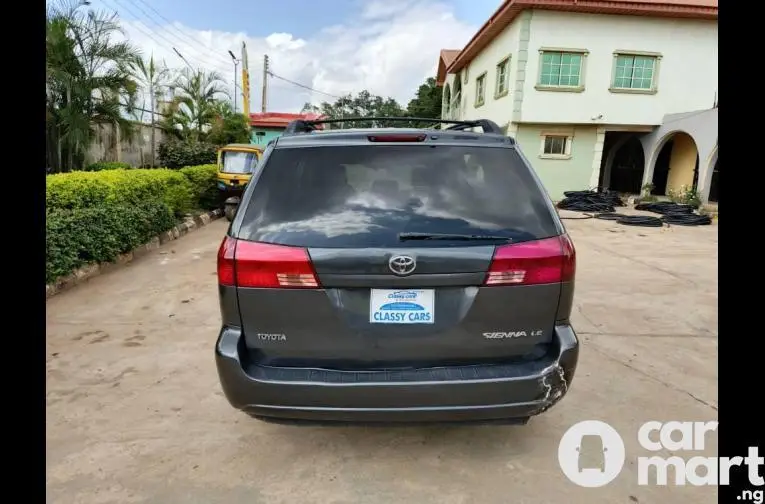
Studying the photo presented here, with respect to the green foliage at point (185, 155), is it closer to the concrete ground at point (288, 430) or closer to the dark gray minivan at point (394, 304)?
the concrete ground at point (288, 430)

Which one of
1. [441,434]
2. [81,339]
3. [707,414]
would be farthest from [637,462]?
[81,339]

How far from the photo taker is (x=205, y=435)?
2707 mm

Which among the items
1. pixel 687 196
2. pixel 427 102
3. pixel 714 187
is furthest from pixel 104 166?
pixel 427 102

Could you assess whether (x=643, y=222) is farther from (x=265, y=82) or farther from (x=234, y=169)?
(x=265, y=82)

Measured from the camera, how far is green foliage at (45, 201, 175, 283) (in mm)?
5110

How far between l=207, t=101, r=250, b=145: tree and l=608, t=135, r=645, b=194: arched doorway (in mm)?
15897

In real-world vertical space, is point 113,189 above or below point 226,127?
below

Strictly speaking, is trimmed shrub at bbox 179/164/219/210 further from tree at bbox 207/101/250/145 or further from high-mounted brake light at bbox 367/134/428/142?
high-mounted brake light at bbox 367/134/428/142

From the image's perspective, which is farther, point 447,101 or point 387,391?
point 447,101

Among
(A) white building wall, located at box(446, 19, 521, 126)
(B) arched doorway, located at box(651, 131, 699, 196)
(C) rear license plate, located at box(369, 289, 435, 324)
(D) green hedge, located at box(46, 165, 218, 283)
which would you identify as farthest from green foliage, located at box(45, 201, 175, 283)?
(B) arched doorway, located at box(651, 131, 699, 196)

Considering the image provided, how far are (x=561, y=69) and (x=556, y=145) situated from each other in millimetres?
2436

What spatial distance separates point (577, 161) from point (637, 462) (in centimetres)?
1548

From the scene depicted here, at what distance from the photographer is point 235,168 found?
12.4 meters

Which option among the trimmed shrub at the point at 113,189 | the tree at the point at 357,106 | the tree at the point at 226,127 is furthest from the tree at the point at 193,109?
the tree at the point at 357,106
